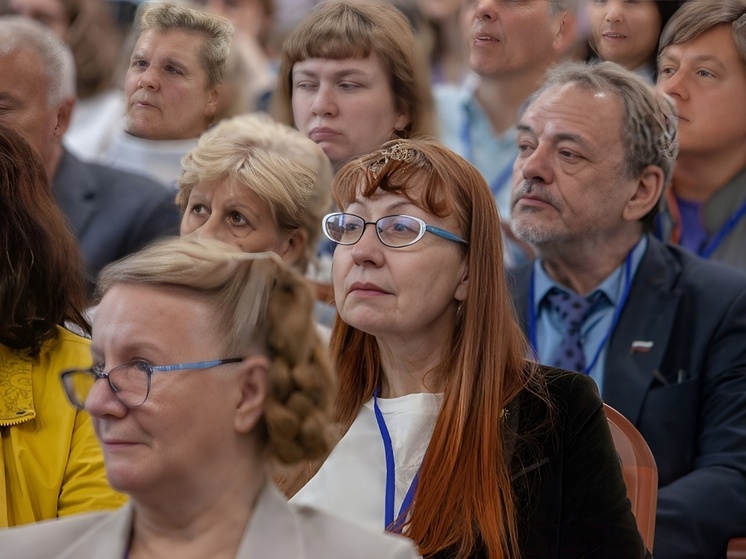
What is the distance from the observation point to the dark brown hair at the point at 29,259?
2217mm

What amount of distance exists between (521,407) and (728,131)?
3.17ft

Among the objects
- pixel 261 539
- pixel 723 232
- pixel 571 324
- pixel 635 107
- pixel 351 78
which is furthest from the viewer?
pixel 723 232

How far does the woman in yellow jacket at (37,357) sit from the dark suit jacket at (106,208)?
1041 millimetres

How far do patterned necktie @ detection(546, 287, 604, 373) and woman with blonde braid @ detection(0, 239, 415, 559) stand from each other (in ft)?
4.44

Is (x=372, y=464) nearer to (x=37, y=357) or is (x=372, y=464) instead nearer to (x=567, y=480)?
(x=567, y=480)

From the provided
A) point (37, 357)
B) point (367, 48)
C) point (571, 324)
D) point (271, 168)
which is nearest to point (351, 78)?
point (367, 48)

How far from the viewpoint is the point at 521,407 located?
223cm

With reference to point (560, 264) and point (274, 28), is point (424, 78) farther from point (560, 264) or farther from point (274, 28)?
point (274, 28)

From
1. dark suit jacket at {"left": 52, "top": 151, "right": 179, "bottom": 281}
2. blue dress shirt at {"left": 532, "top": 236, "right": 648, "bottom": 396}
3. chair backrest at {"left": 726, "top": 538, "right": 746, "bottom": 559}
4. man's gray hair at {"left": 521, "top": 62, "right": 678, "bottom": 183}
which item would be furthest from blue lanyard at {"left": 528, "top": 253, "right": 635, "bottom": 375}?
dark suit jacket at {"left": 52, "top": 151, "right": 179, "bottom": 281}

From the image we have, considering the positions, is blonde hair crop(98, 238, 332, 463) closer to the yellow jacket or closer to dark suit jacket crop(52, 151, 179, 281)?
the yellow jacket

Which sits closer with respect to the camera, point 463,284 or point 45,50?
point 463,284

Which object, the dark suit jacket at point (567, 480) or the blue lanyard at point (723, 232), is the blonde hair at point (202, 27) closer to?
the dark suit jacket at point (567, 480)

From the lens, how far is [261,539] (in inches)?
63.9

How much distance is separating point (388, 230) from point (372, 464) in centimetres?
43
